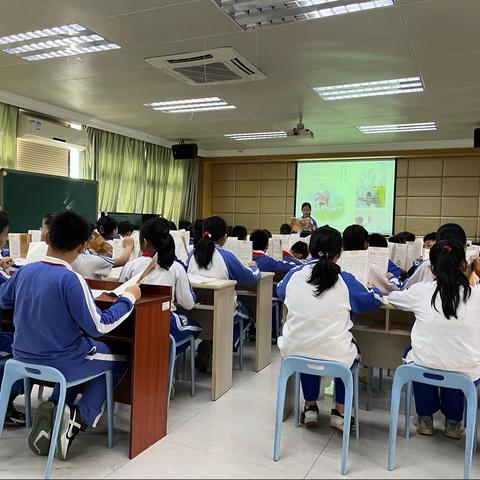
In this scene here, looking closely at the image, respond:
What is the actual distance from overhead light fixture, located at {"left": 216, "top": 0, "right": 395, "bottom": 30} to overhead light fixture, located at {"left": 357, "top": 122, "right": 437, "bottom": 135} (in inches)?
167

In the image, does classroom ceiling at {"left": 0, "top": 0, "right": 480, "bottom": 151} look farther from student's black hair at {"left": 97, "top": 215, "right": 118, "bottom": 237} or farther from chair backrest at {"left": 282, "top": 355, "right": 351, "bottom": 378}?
chair backrest at {"left": 282, "top": 355, "right": 351, "bottom": 378}

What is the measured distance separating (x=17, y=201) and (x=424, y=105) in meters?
5.65

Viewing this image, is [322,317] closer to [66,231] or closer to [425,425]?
[425,425]

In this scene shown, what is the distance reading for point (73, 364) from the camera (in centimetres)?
203

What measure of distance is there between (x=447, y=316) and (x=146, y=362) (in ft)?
4.89

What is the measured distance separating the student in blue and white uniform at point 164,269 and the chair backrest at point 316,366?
889mm

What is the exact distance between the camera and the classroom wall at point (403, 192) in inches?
339

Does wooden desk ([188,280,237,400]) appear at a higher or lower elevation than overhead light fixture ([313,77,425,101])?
lower

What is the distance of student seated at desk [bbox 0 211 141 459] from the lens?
76.0 inches

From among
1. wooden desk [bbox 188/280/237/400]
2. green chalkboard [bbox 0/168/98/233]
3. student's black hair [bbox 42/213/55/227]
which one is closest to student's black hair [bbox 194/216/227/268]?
wooden desk [bbox 188/280/237/400]

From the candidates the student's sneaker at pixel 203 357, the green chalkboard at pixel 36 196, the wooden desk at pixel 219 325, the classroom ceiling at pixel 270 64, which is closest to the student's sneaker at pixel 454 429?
the wooden desk at pixel 219 325

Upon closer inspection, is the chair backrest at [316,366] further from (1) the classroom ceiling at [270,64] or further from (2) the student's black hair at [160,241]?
(1) the classroom ceiling at [270,64]

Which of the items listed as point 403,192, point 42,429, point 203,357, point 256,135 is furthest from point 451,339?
point 403,192

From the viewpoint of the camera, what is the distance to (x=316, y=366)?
7.20 feet
